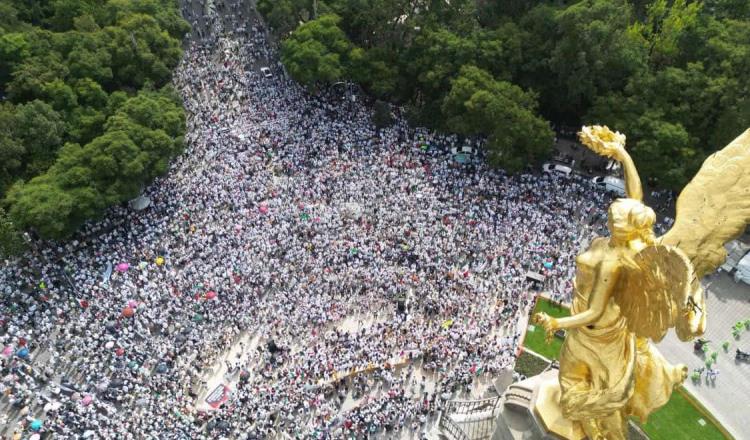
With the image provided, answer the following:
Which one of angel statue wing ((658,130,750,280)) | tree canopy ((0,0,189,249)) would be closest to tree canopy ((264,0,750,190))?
tree canopy ((0,0,189,249))

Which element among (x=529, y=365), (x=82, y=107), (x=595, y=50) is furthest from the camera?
(x=82, y=107)

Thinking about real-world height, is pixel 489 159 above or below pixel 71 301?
above

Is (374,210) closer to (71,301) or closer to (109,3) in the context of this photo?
(71,301)

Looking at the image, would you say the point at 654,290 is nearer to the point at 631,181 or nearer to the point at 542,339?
the point at 631,181

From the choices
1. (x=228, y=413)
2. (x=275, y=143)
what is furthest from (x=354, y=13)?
(x=228, y=413)

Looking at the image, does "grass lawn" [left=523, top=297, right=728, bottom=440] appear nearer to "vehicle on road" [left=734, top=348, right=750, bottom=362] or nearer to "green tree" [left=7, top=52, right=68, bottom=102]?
"vehicle on road" [left=734, top=348, right=750, bottom=362]

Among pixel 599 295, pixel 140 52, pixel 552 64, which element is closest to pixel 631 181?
pixel 599 295

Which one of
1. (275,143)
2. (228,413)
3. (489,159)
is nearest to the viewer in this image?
(228,413)
